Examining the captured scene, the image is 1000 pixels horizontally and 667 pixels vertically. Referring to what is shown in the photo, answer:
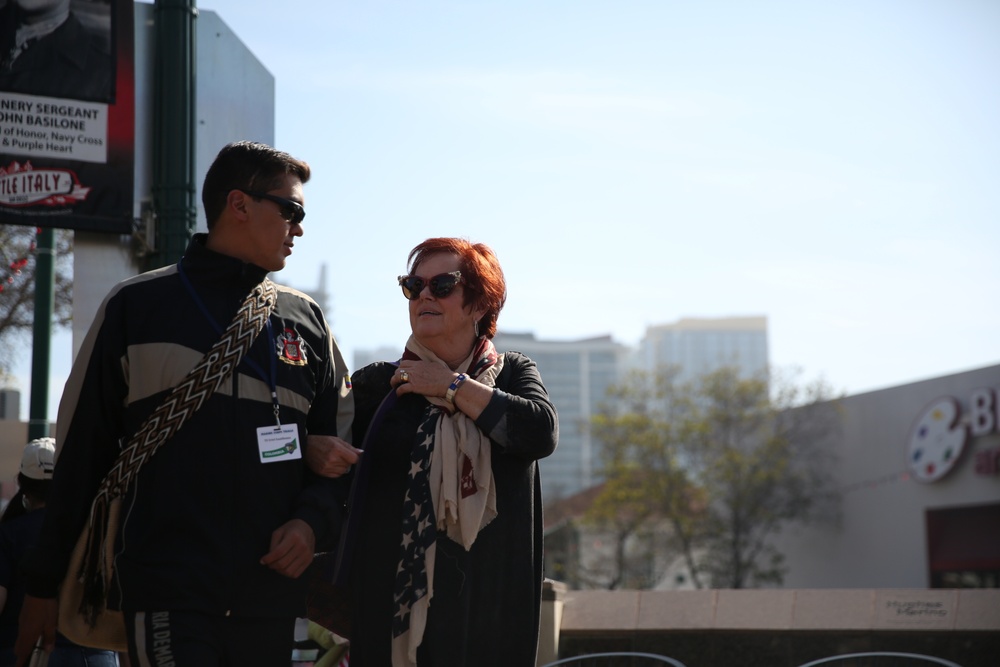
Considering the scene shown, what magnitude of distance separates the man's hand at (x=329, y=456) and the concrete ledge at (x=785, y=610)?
16.7 ft

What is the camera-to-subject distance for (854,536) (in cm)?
4456

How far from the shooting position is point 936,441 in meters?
39.4

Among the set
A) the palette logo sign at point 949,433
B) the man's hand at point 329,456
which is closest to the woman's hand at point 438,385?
the man's hand at point 329,456

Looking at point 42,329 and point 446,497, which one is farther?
point 42,329

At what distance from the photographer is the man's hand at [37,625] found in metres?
3.32

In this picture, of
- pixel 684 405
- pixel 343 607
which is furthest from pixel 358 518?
pixel 684 405

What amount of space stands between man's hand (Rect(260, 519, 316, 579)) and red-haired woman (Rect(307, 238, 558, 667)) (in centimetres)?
63

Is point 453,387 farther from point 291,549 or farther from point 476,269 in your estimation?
point 291,549

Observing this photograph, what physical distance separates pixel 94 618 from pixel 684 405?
48695mm

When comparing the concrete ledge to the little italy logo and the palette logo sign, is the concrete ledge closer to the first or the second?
the little italy logo

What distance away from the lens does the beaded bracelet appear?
4043 mm

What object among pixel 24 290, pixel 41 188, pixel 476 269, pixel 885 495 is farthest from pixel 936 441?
pixel 476 269

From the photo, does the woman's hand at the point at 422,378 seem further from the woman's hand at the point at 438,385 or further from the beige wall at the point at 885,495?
the beige wall at the point at 885,495

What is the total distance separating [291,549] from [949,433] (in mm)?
38300
